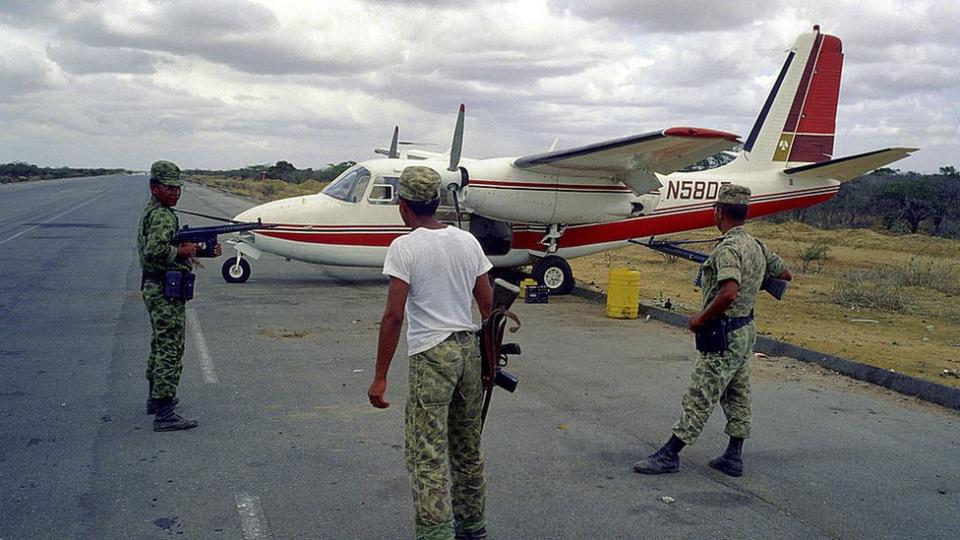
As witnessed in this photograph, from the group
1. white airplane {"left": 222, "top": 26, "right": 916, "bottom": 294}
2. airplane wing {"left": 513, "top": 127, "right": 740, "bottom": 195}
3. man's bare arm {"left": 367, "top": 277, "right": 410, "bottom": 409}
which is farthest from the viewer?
white airplane {"left": 222, "top": 26, "right": 916, "bottom": 294}

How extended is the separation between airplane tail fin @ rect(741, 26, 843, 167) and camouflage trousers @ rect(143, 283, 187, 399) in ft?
39.2

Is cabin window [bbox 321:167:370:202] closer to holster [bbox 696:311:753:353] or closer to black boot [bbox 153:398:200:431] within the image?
black boot [bbox 153:398:200:431]

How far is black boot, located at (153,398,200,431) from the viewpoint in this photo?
5906 millimetres

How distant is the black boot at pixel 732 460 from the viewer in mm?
5344

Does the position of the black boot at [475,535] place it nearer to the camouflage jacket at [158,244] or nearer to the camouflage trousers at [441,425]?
the camouflage trousers at [441,425]

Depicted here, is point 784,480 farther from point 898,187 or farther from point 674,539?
point 898,187

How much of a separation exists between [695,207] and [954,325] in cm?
493

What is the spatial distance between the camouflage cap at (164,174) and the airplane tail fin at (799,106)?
11.8m

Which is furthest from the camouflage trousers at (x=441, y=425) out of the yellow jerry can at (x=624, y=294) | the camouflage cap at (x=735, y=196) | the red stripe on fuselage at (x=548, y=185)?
the red stripe on fuselage at (x=548, y=185)

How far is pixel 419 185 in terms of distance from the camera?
150 inches

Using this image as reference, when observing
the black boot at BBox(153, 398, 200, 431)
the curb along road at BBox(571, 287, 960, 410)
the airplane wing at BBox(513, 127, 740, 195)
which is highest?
the airplane wing at BBox(513, 127, 740, 195)

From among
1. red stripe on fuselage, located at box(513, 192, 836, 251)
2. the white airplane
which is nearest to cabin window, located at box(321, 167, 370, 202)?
the white airplane

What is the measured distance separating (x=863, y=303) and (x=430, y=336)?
11.2 metres

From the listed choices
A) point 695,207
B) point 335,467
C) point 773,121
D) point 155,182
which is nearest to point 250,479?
point 335,467
